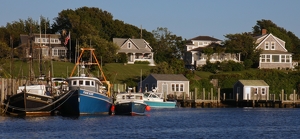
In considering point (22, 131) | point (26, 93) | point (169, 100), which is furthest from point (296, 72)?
point (22, 131)

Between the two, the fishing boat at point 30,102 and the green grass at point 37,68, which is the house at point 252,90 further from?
the fishing boat at point 30,102

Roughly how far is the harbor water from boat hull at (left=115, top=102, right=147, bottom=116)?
1564 mm

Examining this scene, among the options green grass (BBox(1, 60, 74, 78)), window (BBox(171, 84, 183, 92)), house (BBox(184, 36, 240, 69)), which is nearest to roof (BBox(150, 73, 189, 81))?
window (BBox(171, 84, 183, 92))

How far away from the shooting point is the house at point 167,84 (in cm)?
9875

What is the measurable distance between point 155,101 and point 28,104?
27065 millimetres

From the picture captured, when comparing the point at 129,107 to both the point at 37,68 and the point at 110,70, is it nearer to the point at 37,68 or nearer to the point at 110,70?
the point at 37,68

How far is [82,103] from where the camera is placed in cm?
6425

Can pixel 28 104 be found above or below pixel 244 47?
below

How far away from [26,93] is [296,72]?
6011 cm

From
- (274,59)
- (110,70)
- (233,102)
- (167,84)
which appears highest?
(274,59)

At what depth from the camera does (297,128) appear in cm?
5878

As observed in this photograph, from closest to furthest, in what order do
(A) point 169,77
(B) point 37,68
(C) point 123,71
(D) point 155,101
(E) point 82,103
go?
(E) point 82,103 < (D) point 155,101 < (A) point 169,77 < (B) point 37,68 < (C) point 123,71

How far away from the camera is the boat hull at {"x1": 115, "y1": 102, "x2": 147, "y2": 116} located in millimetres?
68750

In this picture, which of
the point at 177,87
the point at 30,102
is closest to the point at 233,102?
the point at 177,87
